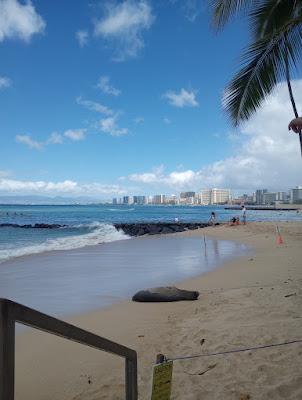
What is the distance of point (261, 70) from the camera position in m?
6.38

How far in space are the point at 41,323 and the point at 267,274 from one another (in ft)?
35.9

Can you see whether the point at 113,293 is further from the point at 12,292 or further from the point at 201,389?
the point at 201,389

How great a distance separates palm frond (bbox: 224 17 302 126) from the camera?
6086 millimetres

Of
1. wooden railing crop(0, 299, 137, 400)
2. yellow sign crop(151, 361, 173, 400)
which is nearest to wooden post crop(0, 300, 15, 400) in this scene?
wooden railing crop(0, 299, 137, 400)

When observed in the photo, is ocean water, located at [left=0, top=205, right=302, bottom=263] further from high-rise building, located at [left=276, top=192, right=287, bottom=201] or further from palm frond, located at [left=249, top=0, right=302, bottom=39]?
high-rise building, located at [left=276, top=192, right=287, bottom=201]

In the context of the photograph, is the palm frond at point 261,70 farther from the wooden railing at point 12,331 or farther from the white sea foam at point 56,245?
the white sea foam at point 56,245

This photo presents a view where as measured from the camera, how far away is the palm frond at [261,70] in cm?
609

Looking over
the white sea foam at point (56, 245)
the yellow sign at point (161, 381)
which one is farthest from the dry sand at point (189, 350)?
the white sea foam at point (56, 245)

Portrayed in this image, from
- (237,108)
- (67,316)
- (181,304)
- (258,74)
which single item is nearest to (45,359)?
(67,316)

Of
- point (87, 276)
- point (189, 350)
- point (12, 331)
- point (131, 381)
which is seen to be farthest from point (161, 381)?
point (87, 276)

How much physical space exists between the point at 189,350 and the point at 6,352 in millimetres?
4178

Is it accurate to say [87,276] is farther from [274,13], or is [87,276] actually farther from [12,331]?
[12,331]

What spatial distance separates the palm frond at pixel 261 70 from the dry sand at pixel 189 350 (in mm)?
3328

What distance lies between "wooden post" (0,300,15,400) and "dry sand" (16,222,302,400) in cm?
275
